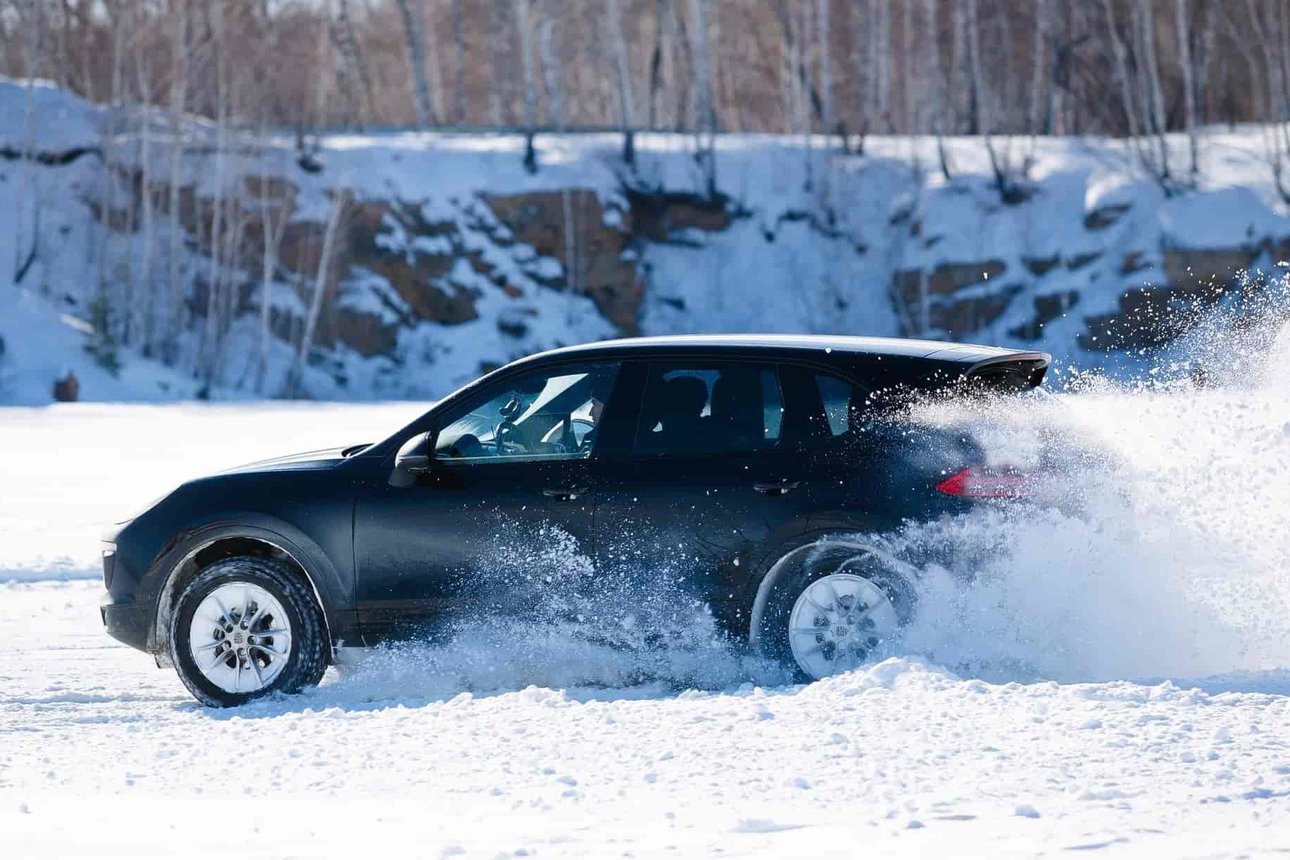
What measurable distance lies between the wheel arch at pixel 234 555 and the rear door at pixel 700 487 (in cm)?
125

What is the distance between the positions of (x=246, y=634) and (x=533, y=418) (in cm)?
162

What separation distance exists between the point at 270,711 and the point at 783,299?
35.9 metres

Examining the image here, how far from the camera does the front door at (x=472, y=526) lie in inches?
282

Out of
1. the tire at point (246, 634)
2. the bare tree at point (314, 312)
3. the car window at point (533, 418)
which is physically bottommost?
the tire at point (246, 634)

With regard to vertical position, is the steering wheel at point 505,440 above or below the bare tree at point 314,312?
Answer: below

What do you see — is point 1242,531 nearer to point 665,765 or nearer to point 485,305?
point 665,765

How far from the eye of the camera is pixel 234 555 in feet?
24.4

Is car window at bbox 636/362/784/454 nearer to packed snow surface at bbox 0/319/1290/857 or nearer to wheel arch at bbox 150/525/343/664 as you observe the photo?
packed snow surface at bbox 0/319/1290/857

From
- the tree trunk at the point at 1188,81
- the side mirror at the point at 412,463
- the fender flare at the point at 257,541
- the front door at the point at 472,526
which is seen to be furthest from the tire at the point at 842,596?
the tree trunk at the point at 1188,81

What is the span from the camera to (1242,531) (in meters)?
7.86

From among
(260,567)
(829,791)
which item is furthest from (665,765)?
(260,567)

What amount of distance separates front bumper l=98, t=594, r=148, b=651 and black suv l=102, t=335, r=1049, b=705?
10mm

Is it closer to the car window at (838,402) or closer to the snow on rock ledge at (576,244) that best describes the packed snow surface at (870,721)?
the car window at (838,402)

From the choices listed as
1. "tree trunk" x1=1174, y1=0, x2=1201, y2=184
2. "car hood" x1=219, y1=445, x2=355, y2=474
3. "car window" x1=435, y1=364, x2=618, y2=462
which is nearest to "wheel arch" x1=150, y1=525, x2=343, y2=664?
"car hood" x1=219, y1=445, x2=355, y2=474
